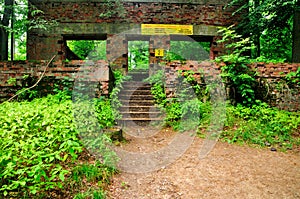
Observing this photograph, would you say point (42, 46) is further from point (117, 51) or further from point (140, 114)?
point (140, 114)

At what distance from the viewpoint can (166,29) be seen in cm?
1060

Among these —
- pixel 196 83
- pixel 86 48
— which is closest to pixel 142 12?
pixel 196 83

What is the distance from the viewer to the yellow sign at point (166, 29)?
34.6 feet

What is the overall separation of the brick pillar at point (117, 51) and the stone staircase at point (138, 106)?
2.08 meters

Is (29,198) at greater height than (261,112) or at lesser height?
lesser

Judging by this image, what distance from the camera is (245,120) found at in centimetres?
625

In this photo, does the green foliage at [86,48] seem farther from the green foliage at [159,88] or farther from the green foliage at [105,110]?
the green foliage at [105,110]

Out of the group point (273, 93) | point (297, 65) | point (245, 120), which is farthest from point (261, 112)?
point (297, 65)

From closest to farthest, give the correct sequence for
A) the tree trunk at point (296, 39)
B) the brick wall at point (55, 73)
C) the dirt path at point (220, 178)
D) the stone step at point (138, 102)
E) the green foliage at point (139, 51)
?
1. the dirt path at point (220, 178)
2. the brick wall at point (55, 73)
3. the stone step at point (138, 102)
4. the tree trunk at point (296, 39)
5. the green foliage at point (139, 51)

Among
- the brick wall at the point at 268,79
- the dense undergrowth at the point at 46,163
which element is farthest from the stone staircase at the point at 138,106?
the dense undergrowth at the point at 46,163

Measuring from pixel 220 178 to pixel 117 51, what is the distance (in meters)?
8.16

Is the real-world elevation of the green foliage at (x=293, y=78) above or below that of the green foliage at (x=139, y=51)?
below

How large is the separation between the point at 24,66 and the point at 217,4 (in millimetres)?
8515

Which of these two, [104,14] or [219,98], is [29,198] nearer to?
[219,98]
